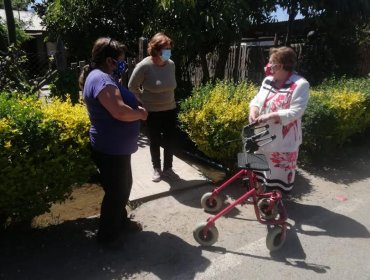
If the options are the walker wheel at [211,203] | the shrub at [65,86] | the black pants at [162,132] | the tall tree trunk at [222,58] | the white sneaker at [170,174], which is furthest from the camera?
the tall tree trunk at [222,58]

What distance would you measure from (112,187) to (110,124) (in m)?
0.55

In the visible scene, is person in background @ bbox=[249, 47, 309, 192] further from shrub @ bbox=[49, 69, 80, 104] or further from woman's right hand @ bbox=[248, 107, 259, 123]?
shrub @ bbox=[49, 69, 80, 104]

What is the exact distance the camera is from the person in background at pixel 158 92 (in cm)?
426

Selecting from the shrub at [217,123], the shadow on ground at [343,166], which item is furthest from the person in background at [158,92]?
the shadow on ground at [343,166]

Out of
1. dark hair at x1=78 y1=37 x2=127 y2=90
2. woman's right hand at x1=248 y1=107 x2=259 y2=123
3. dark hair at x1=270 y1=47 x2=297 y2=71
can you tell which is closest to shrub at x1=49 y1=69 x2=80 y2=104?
dark hair at x1=78 y1=37 x2=127 y2=90

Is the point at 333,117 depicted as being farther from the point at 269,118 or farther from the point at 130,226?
the point at 130,226

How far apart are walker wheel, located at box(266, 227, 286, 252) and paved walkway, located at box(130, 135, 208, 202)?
4.87 feet

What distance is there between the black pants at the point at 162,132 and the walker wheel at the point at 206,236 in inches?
59.9

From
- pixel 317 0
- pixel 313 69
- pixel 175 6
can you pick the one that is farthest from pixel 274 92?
pixel 313 69

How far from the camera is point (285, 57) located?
138 inches

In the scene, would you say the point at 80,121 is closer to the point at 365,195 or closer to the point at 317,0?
the point at 365,195

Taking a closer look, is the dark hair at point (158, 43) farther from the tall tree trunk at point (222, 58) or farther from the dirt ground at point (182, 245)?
the tall tree trunk at point (222, 58)

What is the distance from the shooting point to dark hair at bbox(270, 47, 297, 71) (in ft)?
11.4

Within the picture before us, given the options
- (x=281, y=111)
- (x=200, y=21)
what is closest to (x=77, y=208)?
(x=281, y=111)
